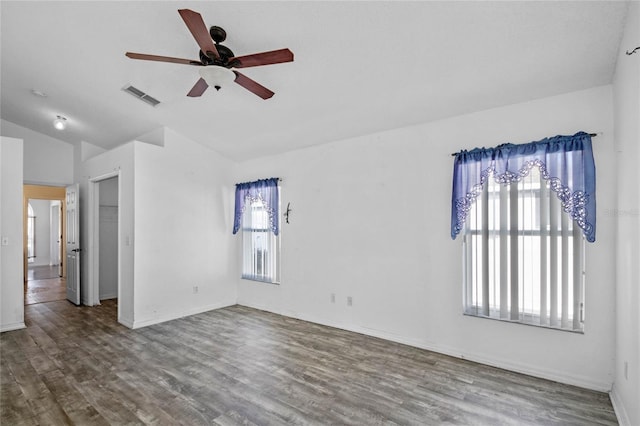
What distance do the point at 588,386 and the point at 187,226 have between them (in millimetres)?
5114

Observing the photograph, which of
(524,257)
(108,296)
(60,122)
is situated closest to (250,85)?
A: (524,257)

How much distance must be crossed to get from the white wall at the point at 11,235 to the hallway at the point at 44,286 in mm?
1646

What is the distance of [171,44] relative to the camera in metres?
2.88

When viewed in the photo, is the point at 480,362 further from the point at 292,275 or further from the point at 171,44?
the point at 171,44

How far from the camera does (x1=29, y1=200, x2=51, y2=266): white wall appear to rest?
10.6 metres

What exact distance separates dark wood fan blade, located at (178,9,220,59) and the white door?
16.4ft

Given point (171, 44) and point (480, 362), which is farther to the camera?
point (480, 362)

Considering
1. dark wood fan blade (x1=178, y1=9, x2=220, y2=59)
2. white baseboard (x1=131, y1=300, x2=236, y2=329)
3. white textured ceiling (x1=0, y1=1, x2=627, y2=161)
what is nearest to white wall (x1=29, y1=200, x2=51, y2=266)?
white textured ceiling (x1=0, y1=1, x2=627, y2=161)

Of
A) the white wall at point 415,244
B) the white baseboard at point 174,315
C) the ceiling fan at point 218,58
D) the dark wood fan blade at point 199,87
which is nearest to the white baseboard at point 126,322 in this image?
the white baseboard at point 174,315

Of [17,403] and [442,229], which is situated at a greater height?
[442,229]

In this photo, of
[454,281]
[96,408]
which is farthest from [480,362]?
[96,408]

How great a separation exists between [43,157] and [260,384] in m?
6.24

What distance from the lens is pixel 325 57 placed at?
2.73 metres

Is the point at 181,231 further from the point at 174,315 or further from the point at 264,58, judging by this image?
the point at 264,58
